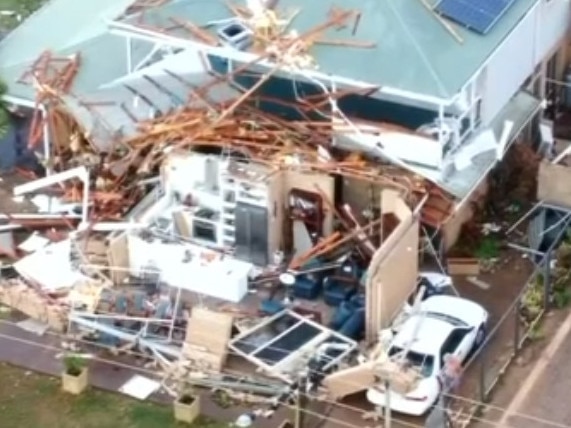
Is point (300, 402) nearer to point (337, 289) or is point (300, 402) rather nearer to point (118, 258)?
point (337, 289)

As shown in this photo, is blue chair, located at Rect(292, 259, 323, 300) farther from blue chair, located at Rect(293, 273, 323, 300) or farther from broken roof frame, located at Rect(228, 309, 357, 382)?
broken roof frame, located at Rect(228, 309, 357, 382)

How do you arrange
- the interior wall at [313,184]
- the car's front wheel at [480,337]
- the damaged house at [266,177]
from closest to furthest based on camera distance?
the car's front wheel at [480,337], the damaged house at [266,177], the interior wall at [313,184]

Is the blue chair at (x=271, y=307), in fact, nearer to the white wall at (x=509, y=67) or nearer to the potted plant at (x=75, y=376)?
the potted plant at (x=75, y=376)

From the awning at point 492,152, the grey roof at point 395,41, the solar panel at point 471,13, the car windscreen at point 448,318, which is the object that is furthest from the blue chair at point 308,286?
the solar panel at point 471,13

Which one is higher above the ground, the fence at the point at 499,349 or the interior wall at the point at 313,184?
the interior wall at the point at 313,184

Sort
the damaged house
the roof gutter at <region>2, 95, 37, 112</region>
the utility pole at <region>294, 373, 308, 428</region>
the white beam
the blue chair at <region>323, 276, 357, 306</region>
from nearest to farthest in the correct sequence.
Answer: the utility pole at <region>294, 373, 308, 428</region> < the damaged house < the blue chair at <region>323, 276, 357, 306</region> < the white beam < the roof gutter at <region>2, 95, 37, 112</region>

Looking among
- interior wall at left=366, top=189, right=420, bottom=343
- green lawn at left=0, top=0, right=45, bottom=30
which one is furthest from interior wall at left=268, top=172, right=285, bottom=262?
green lawn at left=0, top=0, right=45, bottom=30

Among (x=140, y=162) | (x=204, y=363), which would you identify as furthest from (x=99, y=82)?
(x=204, y=363)
